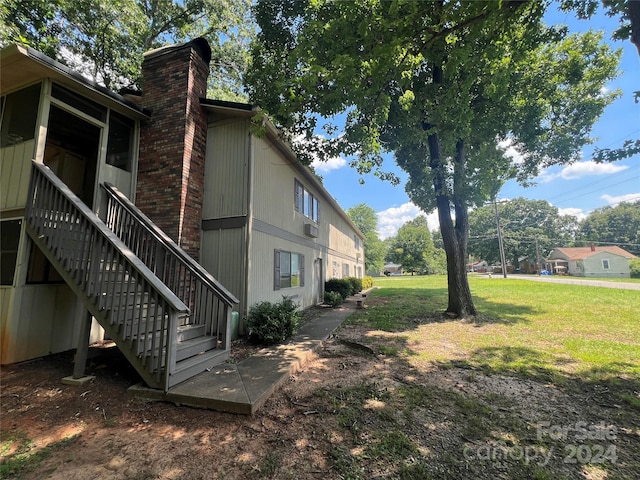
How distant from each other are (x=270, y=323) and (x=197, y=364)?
207cm

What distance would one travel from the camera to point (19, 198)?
506 cm

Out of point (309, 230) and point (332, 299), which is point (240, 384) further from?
point (332, 299)

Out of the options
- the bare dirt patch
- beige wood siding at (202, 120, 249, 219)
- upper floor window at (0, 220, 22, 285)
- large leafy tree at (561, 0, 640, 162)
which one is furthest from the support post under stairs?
large leafy tree at (561, 0, 640, 162)

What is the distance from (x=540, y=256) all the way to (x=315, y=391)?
69.0m

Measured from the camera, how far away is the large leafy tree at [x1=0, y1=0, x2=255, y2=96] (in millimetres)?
9828

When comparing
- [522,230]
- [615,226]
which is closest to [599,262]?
[522,230]

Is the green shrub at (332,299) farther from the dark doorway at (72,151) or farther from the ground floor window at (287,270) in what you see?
the dark doorway at (72,151)

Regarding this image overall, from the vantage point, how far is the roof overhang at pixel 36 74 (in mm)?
4578

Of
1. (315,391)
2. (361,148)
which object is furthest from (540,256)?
(315,391)

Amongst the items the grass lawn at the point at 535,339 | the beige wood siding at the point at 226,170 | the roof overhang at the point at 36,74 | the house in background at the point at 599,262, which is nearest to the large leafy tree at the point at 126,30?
the roof overhang at the point at 36,74

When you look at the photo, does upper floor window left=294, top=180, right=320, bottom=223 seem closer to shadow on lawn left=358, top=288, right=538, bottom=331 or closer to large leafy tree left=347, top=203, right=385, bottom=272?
shadow on lawn left=358, top=288, right=538, bottom=331

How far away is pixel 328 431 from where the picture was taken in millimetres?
2992

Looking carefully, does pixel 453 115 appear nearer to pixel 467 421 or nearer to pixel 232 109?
pixel 232 109

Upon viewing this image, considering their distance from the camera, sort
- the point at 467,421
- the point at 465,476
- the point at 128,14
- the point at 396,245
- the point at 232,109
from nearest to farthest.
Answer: the point at 465,476 → the point at 467,421 → the point at 232,109 → the point at 128,14 → the point at 396,245
